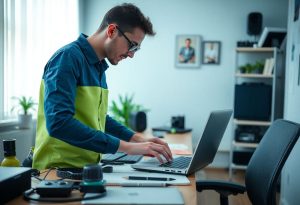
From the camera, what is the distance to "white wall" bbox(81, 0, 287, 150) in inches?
184

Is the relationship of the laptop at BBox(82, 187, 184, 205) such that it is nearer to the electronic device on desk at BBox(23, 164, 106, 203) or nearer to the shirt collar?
the electronic device on desk at BBox(23, 164, 106, 203)

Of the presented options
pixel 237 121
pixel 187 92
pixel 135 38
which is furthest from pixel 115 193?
pixel 187 92

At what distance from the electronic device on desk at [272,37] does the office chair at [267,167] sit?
282 centimetres

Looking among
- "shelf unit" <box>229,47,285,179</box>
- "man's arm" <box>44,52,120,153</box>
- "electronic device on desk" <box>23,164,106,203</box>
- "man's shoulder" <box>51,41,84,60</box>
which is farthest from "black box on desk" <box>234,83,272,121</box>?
"electronic device on desk" <box>23,164,106,203</box>

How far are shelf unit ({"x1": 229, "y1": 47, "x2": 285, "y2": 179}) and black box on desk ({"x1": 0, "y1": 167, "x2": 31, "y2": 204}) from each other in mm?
3476

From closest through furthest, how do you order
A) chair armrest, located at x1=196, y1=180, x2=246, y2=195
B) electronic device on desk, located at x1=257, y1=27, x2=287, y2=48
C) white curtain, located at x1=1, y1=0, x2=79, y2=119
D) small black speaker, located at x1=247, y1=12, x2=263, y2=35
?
1. chair armrest, located at x1=196, y1=180, x2=246, y2=195
2. white curtain, located at x1=1, y1=0, x2=79, y2=119
3. electronic device on desk, located at x1=257, y1=27, x2=287, y2=48
4. small black speaker, located at x1=247, y1=12, x2=263, y2=35

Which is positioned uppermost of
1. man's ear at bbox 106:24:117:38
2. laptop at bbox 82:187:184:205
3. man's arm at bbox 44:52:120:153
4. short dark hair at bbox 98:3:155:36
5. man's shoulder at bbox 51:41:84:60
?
short dark hair at bbox 98:3:155:36

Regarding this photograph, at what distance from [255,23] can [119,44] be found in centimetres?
343

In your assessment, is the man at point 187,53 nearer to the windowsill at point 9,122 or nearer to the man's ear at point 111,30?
the windowsill at point 9,122

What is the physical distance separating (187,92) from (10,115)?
96.5 inches

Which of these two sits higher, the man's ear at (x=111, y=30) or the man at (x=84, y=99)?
the man's ear at (x=111, y=30)

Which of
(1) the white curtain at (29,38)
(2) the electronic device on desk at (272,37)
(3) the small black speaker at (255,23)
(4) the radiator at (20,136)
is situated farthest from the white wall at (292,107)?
(1) the white curtain at (29,38)

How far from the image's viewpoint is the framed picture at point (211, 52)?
4711 millimetres

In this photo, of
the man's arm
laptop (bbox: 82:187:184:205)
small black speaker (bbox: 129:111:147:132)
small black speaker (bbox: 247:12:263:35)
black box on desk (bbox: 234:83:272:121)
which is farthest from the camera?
small black speaker (bbox: 247:12:263:35)
